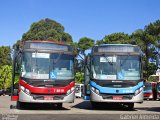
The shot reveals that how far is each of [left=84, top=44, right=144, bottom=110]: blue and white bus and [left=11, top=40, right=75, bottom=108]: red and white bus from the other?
1.19 m

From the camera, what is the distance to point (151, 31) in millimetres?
57906

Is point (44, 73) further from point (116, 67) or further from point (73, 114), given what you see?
point (116, 67)

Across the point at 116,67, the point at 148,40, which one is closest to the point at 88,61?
the point at 116,67

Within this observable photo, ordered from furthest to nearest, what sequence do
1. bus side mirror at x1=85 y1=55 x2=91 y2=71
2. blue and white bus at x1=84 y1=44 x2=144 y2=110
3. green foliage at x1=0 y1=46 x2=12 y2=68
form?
green foliage at x1=0 y1=46 x2=12 y2=68, bus side mirror at x1=85 y1=55 x2=91 y2=71, blue and white bus at x1=84 y1=44 x2=144 y2=110

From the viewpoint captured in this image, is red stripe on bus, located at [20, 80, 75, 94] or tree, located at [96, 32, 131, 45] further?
tree, located at [96, 32, 131, 45]

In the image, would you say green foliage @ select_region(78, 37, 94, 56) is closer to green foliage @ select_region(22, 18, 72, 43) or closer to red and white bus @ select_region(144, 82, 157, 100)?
green foliage @ select_region(22, 18, 72, 43)

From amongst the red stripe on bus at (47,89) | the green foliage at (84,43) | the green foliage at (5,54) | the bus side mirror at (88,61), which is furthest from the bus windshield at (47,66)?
the green foliage at (5,54)

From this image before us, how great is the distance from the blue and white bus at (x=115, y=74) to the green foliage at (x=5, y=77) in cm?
6607

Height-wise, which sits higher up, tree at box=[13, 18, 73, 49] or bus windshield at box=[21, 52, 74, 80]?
tree at box=[13, 18, 73, 49]

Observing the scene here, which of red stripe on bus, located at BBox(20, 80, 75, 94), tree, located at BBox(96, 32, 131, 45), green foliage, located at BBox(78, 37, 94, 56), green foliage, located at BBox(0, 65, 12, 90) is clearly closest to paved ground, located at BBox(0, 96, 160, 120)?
red stripe on bus, located at BBox(20, 80, 75, 94)

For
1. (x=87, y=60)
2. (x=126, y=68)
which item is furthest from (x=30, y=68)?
(x=126, y=68)

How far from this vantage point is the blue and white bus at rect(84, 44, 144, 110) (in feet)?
59.3

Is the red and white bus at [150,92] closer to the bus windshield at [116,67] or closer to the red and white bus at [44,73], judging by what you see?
the bus windshield at [116,67]

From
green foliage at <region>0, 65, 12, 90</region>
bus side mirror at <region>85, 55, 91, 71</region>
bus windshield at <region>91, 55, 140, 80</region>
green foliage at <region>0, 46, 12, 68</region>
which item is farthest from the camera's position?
green foliage at <region>0, 46, 12, 68</region>
